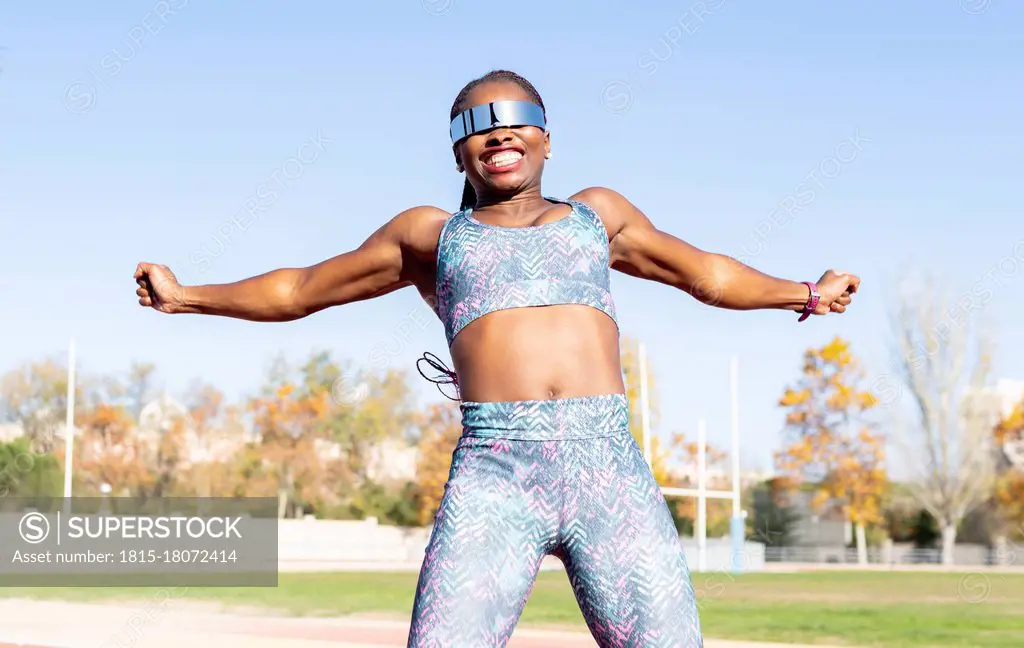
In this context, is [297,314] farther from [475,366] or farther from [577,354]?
[577,354]

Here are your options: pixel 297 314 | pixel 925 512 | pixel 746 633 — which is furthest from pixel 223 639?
pixel 925 512

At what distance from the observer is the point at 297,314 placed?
3.56 meters

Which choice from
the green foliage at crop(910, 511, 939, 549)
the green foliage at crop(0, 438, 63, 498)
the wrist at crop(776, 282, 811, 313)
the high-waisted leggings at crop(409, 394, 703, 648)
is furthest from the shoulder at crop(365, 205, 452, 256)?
the green foliage at crop(910, 511, 939, 549)

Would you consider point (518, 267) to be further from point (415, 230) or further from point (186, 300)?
point (186, 300)

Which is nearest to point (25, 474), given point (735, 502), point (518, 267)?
point (735, 502)

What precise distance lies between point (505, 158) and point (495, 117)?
11 cm

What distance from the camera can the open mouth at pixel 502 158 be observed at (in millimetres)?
3357

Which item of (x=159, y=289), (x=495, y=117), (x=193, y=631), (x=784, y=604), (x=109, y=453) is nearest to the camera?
(x=495, y=117)

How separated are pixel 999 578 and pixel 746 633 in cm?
1941

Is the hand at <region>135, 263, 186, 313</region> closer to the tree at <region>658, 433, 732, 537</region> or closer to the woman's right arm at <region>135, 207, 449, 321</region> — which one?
the woman's right arm at <region>135, 207, 449, 321</region>

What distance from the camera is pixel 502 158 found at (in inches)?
133

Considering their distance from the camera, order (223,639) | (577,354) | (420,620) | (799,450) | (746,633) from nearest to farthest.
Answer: (420,620)
(577,354)
(223,639)
(746,633)
(799,450)

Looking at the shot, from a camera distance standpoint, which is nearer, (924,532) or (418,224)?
(418,224)

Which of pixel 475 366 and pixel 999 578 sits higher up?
pixel 475 366
